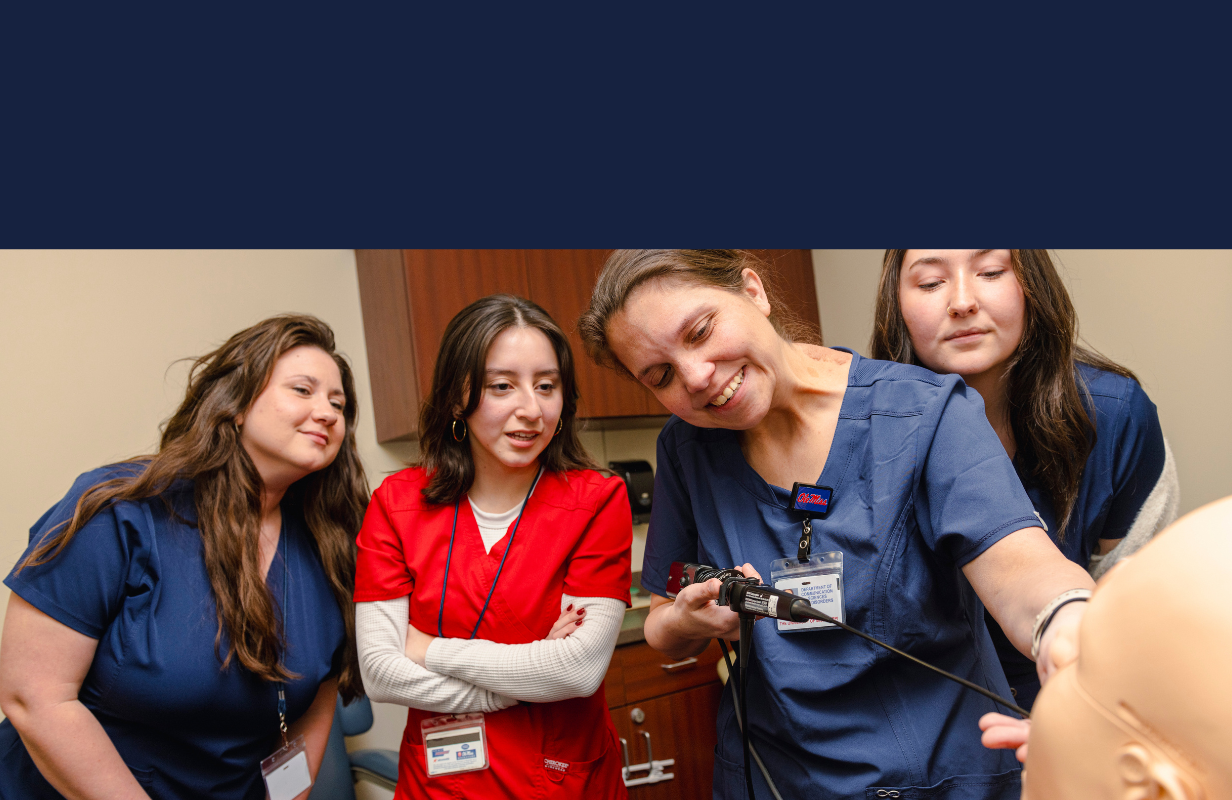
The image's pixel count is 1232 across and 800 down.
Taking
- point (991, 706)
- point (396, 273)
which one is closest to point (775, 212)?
point (991, 706)

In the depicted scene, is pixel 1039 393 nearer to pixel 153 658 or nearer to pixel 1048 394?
pixel 1048 394

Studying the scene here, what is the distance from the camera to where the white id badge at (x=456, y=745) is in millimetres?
1347

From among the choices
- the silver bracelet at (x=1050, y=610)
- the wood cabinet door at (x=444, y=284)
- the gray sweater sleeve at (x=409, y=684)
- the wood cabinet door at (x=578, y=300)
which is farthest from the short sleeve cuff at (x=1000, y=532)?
the wood cabinet door at (x=578, y=300)

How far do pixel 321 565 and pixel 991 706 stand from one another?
1268 mm

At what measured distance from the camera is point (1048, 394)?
119 centimetres

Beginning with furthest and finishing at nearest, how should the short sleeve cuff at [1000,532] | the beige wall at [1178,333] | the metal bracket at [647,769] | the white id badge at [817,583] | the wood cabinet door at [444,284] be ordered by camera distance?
the wood cabinet door at [444,284], the metal bracket at [647,769], the beige wall at [1178,333], the white id badge at [817,583], the short sleeve cuff at [1000,532]

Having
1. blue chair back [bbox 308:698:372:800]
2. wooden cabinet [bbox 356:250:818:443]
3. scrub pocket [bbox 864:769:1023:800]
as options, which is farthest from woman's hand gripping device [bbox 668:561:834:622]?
wooden cabinet [bbox 356:250:818:443]

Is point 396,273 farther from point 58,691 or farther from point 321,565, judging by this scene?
point 58,691

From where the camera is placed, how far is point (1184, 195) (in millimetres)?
611

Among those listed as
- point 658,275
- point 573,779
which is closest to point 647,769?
point 573,779

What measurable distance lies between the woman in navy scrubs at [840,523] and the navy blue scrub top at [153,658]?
83 centimetres

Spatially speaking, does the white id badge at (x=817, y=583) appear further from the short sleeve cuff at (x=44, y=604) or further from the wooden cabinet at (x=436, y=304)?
the wooden cabinet at (x=436, y=304)

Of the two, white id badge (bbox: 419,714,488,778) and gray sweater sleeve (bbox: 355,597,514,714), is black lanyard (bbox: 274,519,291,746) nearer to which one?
gray sweater sleeve (bbox: 355,597,514,714)

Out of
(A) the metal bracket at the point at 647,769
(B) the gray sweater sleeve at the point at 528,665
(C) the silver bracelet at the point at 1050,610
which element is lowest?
(A) the metal bracket at the point at 647,769
